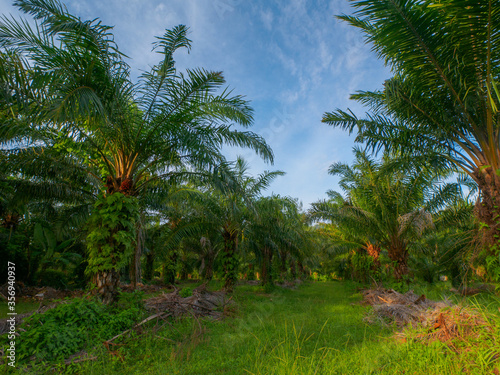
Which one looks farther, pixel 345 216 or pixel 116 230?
pixel 345 216

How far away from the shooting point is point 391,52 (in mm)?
5293

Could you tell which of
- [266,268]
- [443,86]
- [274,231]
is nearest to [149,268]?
[266,268]

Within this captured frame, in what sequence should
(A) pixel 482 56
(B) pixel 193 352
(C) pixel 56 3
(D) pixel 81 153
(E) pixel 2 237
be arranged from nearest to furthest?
(B) pixel 193 352 → (A) pixel 482 56 → (C) pixel 56 3 → (D) pixel 81 153 → (E) pixel 2 237

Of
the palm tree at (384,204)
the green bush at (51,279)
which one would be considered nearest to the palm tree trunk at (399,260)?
the palm tree at (384,204)

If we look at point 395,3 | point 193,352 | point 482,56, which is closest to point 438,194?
point 482,56

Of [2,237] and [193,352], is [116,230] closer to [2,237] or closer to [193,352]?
[193,352]

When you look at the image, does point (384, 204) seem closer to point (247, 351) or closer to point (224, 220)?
point (224, 220)

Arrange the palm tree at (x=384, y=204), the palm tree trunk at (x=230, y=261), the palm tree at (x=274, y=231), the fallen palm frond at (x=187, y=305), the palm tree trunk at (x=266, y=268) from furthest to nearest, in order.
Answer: the palm tree trunk at (x=266, y=268)
the palm tree at (x=274, y=231)
the palm tree trunk at (x=230, y=261)
the palm tree at (x=384, y=204)
the fallen palm frond at (x=187, y=305)

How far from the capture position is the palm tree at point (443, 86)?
4546 mm

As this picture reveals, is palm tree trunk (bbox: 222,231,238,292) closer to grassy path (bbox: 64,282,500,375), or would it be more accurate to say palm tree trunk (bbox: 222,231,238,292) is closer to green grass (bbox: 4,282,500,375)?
grassy path (bbox: 64,282,500,375)

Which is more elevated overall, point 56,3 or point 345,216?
point 56,3

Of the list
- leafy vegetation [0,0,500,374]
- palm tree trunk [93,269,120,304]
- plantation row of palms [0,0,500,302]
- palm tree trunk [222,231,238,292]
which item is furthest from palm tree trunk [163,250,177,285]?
palm tree trunk [93,269,120,304]

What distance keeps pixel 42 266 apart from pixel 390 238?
17.6 m

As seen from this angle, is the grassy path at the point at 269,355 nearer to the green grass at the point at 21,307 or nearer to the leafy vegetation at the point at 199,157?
the leafy vegetation at the point at 199,157
